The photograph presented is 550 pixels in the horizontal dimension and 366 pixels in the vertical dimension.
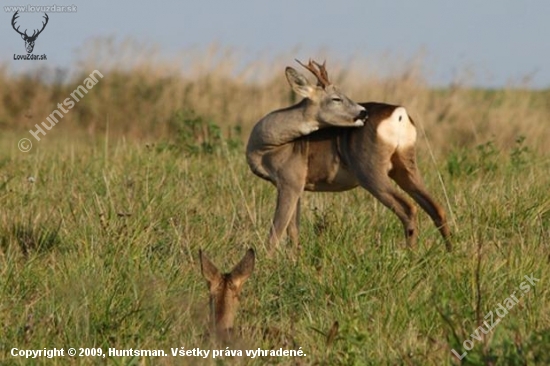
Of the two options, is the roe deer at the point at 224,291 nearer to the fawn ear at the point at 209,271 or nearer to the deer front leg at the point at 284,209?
the fawn ear at the point at 209,271

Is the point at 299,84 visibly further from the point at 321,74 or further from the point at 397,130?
the point at 397,130

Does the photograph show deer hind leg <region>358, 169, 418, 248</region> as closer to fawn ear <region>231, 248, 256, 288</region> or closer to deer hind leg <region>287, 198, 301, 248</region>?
deer hind leg <region>287, 198, 301, 248</region>

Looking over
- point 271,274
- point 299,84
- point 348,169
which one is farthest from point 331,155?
point 271,274

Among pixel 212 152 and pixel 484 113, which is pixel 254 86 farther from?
pixel 212 152

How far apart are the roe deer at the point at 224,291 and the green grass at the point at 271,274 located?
87mm

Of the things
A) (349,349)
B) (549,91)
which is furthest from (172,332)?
(549,91)

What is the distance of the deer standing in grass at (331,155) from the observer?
755 cm

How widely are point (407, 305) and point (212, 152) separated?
5.95 metres

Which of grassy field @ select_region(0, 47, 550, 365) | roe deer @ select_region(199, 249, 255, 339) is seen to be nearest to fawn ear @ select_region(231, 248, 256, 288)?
roe deer @ select_region(199, 249, 255, 339)

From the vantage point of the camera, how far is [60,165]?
375 inches

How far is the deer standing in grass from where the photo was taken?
24.8 feet

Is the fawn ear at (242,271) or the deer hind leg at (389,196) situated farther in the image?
the deer hind leg at (389,196)

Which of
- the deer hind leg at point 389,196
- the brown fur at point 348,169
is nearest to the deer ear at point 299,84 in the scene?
the brown fur at point 348,169

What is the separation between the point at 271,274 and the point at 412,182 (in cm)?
207
